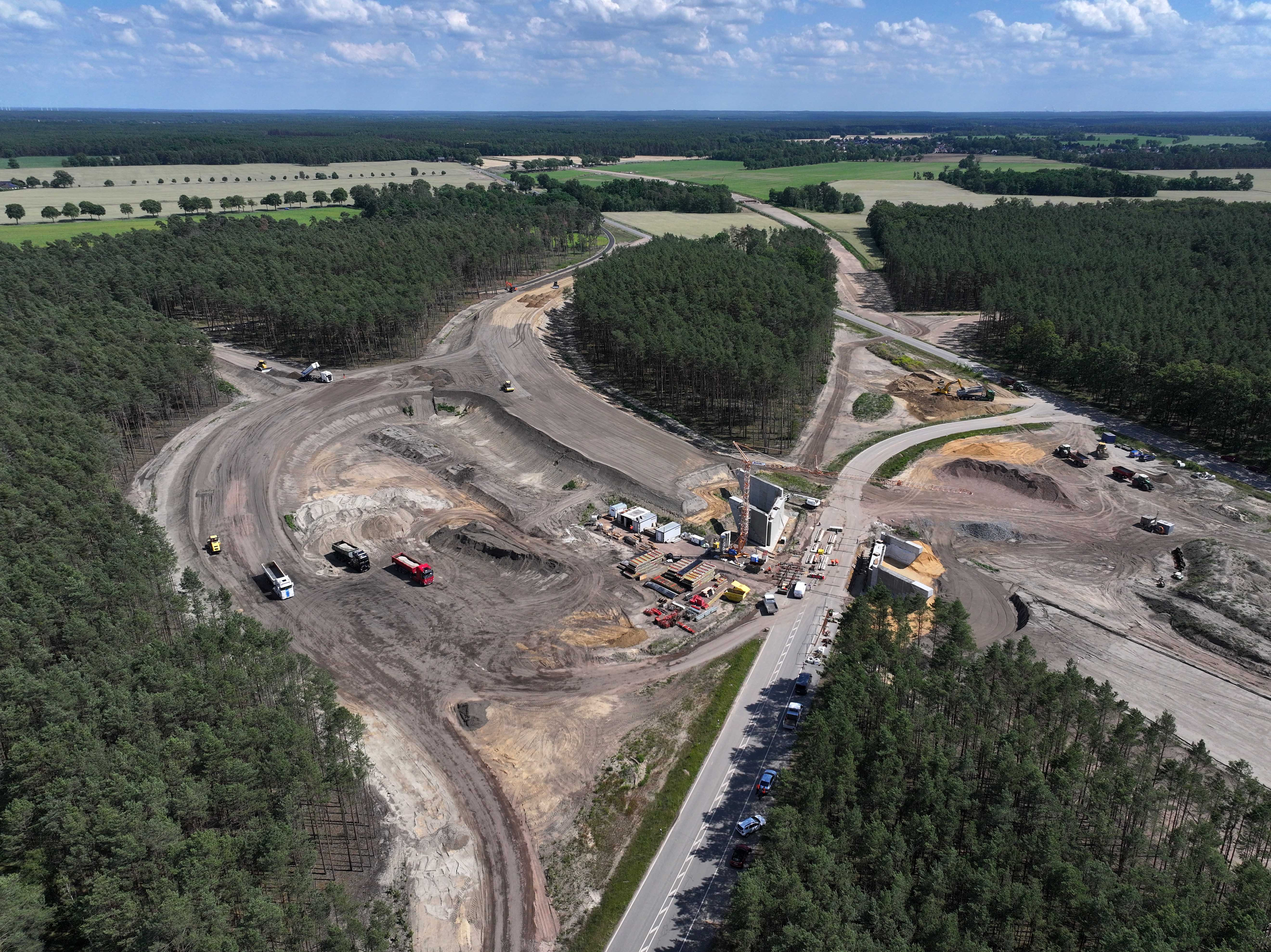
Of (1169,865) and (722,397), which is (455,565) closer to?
(722,397)

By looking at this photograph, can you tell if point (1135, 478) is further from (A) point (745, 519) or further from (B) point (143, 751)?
(B) point (143, 751)

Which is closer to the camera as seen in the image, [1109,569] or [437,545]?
[1109,569]

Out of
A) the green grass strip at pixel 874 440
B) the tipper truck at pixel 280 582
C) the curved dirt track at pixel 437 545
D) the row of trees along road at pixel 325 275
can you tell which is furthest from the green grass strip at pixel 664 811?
the row of trees along road at pixel 325 275

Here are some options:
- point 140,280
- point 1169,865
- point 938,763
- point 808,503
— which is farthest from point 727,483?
point 140,280

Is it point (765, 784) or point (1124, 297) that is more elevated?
point (1124, 297)

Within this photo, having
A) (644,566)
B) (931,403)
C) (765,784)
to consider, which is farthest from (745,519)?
(931,403)

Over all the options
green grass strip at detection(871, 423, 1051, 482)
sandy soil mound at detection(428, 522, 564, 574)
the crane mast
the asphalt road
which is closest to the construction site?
sandy soil mound at detection(428, 522, 564, 574)

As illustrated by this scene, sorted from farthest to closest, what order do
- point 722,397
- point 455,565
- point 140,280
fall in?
point 140,280, point 722,397, point 455,565
